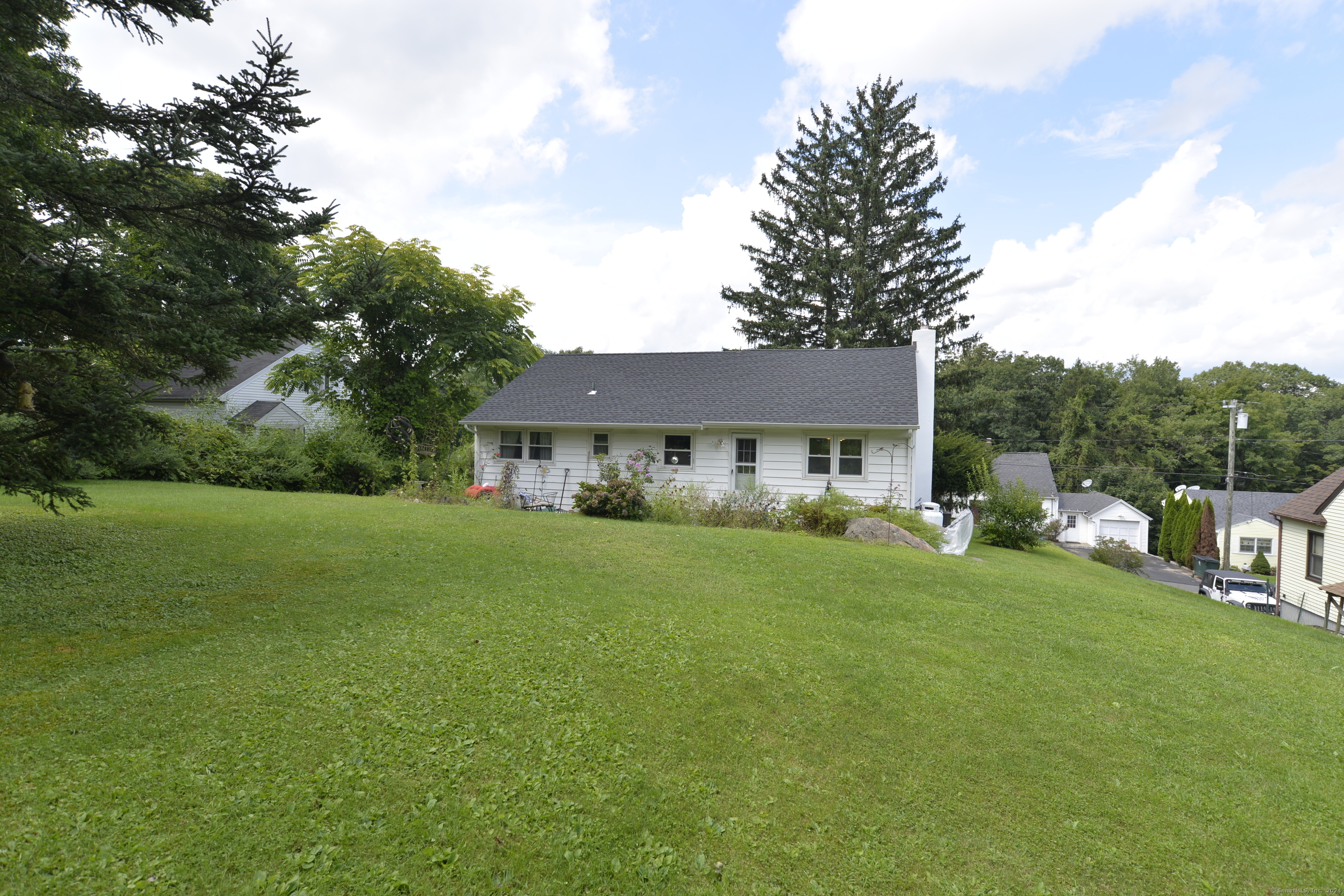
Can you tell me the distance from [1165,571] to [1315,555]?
17.6m

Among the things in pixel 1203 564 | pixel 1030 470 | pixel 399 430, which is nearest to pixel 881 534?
pixel 399 430

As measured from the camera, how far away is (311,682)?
13.2ft

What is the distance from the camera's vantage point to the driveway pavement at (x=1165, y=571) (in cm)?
3284

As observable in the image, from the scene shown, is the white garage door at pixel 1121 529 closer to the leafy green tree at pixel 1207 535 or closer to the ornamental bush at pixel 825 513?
the leafy green tree at pixel 1207 535

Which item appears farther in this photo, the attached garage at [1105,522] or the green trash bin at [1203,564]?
the attached garage at [1105,522]

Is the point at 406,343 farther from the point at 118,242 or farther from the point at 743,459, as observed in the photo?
the point at 118,242

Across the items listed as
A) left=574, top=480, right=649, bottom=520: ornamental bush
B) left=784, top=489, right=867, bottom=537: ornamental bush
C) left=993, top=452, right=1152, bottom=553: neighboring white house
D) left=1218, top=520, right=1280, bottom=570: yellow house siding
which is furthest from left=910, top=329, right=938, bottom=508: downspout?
left=1218, top=520, right=1280, bottom=570: yellow house siding

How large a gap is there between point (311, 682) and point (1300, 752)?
6.93 meters

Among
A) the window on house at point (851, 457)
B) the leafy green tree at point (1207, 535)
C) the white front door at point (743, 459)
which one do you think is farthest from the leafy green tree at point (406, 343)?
the leafy green tree at point (1207, 535)

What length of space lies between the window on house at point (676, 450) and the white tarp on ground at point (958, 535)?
22.5 feet

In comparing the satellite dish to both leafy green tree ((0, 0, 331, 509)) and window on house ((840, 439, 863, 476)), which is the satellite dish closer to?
window on house ((840, 439, 863, 476))

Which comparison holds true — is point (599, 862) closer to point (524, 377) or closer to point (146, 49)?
point (146, 49)

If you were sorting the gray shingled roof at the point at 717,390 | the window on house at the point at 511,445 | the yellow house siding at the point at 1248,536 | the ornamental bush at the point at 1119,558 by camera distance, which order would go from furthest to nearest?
the yellow house siding at the point at 1248,536 < the ornamental bush at the point at 1119,558 < the window on house at the point at 511,445 < the gray shingled roof at the point at 717,390

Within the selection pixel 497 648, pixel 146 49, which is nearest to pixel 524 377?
pixel 146 49
